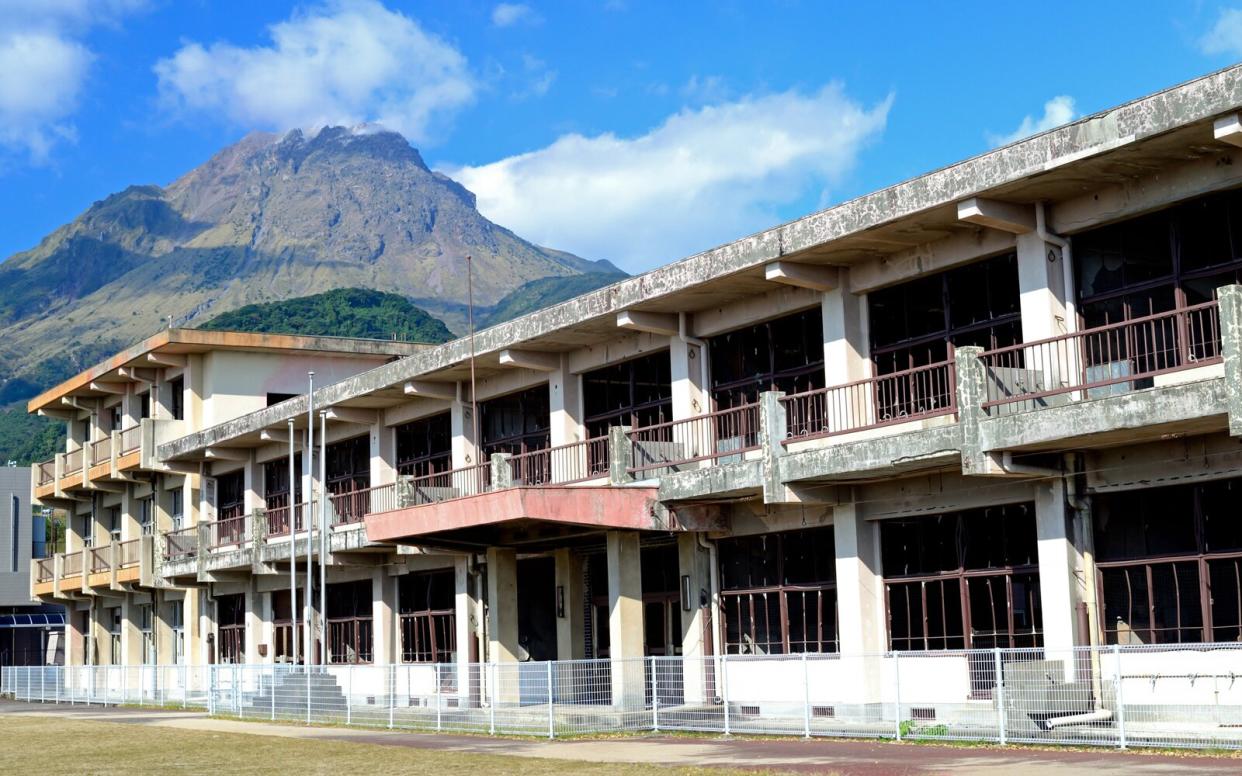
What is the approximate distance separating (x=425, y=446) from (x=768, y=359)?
12754 mm

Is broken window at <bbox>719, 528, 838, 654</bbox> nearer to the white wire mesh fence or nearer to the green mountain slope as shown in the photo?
the white wire mesh fence

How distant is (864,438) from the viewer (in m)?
23.7

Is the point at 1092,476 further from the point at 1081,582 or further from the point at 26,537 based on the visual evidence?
the point at 26,537

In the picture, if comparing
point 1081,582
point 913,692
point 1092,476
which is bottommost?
point 913,692

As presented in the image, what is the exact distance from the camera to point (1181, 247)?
773 inches

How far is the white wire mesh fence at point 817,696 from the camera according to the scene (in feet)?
61.6

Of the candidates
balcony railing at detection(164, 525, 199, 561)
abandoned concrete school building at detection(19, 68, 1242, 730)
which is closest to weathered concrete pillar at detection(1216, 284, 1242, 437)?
abandoned concrete school building at detection(19, 68, 1242, 730)

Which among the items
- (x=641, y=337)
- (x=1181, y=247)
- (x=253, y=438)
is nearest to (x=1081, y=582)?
(x=1181, y=247)

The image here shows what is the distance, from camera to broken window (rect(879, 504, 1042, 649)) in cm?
2195

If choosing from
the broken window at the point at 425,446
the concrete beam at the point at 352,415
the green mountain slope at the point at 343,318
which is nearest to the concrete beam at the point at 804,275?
the broken window at the point at 425,446

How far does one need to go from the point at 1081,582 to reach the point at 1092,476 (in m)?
1.46

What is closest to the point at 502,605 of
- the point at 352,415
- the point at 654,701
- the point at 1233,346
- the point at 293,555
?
the point at 293,555

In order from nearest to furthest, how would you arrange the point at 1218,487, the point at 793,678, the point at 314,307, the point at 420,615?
the point at 1218,487
the point at 793,678
the point at 420,615
the point at 314,307

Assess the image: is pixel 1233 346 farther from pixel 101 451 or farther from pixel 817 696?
pixel 101 451
